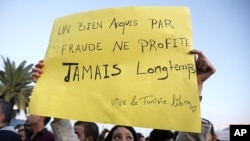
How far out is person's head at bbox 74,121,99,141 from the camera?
389 centimetres

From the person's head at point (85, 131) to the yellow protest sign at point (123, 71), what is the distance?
73.5 inches

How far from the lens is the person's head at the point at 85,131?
153 inches

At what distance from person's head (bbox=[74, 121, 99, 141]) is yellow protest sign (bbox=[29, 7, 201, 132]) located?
1866 millimetres

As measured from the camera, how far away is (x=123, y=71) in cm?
204

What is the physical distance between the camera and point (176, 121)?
186cm

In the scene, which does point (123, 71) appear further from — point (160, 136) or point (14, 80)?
point (14, 80)

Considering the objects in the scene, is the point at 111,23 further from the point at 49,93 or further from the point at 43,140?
the point at 43,140

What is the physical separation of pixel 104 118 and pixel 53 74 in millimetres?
442

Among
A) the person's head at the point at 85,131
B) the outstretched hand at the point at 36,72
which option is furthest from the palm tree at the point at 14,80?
the outstretched hand at the point at 36,72

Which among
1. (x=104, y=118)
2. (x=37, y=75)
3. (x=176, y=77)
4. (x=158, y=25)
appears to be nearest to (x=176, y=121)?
Result: (x=176, y=77)

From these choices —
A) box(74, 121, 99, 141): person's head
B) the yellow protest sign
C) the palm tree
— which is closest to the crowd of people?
box(74, 121, 99, 141): person's head

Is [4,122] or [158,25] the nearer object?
[158,25]

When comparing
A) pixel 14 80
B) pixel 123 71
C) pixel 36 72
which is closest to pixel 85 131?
pixel 36 72

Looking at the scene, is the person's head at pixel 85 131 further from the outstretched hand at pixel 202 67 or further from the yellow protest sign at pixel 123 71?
the outstretched hand at pixel 202 67
